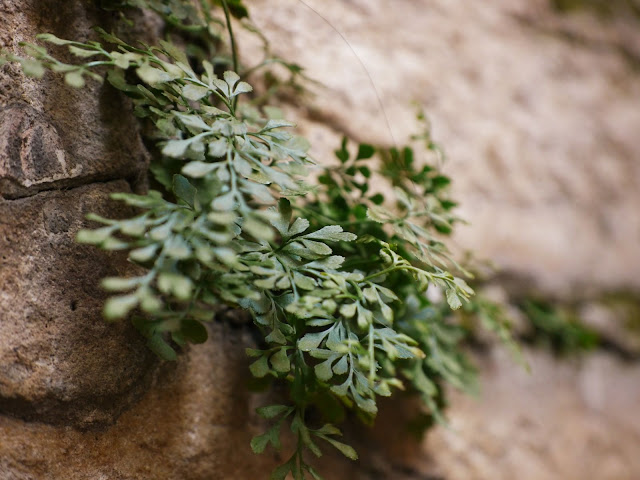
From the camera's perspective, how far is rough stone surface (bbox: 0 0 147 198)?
0.95 meters

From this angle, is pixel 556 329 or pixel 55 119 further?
pixel 556 329

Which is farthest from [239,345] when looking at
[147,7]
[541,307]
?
[541,307]

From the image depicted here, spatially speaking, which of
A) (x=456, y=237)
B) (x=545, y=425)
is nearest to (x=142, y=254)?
(x=456, y=237)

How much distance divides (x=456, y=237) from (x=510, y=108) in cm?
62

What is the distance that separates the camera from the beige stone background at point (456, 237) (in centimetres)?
96

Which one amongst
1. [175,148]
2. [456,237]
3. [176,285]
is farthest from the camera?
[456,237]

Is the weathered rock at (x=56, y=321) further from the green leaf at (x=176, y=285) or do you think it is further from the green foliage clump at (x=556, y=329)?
the green foliage clump at (x=556, y=329)

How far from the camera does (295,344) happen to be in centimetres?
94

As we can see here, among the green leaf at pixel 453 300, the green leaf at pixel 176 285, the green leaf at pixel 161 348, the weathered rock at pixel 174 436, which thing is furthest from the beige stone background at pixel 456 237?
the green leaf at pixel 453 300

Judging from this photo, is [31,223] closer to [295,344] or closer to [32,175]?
[32,175]

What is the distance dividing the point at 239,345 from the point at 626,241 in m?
1.85

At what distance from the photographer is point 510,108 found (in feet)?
6.49

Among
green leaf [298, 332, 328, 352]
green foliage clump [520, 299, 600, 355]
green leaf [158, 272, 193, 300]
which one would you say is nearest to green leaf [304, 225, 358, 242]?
green leaf [298, 332, 328, 352]

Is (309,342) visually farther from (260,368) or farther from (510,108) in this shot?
(510,108)
